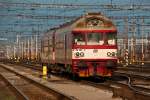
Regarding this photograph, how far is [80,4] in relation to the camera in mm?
51750

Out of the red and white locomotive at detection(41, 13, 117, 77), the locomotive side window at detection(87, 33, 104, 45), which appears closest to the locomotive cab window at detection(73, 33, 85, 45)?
the red and white locomotive at detection(41, 13, 117, 77)

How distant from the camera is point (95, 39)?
87.2 feet

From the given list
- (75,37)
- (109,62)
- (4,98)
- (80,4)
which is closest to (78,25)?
(75,37)

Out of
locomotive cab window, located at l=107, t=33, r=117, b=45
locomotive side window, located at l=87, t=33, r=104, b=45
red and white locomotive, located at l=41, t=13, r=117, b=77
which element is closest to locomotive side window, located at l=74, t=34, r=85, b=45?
red and white locomotive, located at l=41, t=13, r=117, b=77

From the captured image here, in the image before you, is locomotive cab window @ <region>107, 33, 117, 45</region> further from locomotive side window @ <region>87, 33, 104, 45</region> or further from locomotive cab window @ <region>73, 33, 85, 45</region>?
locomotive cab window @ <region>73, 33, 85, 45</region>

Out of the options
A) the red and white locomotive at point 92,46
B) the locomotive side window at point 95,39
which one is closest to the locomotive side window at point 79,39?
the red and white locomotive at point 92,46

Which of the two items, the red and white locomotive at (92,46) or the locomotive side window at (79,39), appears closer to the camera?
the red and white locomotive at (92,46)

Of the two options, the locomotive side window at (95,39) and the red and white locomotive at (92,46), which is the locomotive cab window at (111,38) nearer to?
the red and white locomotive at (92,46)

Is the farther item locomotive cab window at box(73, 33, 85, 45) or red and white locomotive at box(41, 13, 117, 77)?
locomotive cab window at box(73, 33, 85, 45)

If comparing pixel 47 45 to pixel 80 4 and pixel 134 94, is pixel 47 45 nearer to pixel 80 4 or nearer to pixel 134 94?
pixel 80 4

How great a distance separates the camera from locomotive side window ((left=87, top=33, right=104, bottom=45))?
1039 inches

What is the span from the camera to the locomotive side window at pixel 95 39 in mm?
26391

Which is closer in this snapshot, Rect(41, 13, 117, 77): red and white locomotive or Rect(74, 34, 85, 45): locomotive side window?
Rect(41, 13, 117, 77): red and white locomotive

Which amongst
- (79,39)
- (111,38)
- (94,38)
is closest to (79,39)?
(79,39)
